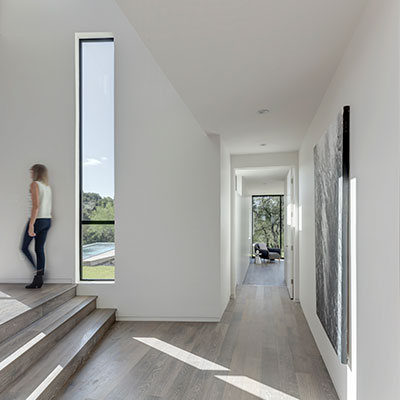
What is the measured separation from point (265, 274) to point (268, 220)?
441 centimetres

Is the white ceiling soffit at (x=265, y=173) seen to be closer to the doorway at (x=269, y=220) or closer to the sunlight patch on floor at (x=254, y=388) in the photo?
the sunlight patch on floor at (x=254, y=388)

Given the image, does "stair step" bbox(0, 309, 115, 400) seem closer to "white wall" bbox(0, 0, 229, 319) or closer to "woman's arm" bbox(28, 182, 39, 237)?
"white wall" bbox(0, 0, 229, 319)

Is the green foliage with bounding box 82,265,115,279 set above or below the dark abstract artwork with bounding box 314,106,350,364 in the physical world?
below

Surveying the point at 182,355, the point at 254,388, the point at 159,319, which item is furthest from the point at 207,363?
the point at 159,319

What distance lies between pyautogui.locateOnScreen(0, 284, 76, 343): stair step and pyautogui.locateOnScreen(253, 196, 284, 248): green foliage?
908 cm

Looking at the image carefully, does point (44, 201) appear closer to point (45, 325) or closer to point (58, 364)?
point (45, 325)

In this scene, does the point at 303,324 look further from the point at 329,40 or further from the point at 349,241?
the point at 329,40

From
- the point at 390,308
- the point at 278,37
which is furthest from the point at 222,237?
the point at 390,308

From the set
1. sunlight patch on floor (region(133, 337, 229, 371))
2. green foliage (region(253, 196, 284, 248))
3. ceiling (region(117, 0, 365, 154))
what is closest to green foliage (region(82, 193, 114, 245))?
sunlight patch on floor (region(133, 337, 229, 371))

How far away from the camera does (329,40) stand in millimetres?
2055

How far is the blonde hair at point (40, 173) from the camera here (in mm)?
4633

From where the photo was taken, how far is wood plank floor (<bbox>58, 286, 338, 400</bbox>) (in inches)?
106

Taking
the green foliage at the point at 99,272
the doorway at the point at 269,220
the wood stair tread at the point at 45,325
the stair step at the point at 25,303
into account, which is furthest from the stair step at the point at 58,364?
the doorway at the point at 269,220

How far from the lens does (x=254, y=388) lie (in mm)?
2736
